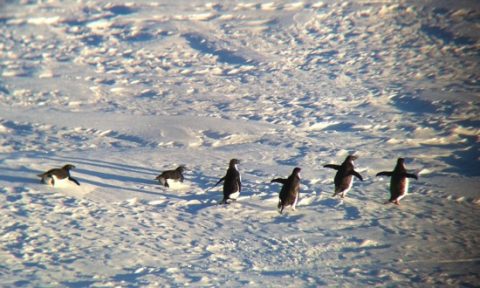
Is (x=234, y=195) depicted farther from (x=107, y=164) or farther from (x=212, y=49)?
(x=212, y=49)

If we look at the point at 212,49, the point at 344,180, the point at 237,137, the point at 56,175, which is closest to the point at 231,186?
the point at 344,180

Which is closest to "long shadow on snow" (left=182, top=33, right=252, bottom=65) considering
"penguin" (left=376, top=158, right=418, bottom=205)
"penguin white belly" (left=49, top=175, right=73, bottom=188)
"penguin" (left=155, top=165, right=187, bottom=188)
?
"penguin" (left=155, top=165, right=187, bottom=188)

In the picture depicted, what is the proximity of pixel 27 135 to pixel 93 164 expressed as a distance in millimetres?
1701

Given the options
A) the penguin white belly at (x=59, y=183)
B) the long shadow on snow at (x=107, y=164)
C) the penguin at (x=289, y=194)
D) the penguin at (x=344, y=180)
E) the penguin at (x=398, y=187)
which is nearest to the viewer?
the penguin at (x=289, y=194)

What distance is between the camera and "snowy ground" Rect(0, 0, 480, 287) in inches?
225

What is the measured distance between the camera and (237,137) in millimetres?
9047

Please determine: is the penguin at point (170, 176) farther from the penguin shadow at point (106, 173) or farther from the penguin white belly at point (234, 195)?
the penguin white belly at point (234, 195)

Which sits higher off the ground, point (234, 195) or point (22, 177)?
point (22, 177)

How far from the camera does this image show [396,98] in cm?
1026

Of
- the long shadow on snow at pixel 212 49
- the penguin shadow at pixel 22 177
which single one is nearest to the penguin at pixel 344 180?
the penguin shadow at pixel 22 177

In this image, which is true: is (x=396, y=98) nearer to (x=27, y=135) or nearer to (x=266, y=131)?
(x=266, y=131)

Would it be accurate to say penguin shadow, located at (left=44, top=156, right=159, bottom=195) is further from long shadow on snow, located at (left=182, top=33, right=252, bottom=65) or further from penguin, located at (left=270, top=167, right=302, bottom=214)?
long shadow on snow, located at (left=182, top=33, right=252, bottom=65)

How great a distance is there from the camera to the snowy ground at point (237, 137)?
5.70 meters

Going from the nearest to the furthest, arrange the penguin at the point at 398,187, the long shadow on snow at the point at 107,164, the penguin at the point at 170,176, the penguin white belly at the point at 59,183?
1. the penguin at the point at 398,187
2. the penguin white belly at the point at 59,183
3. the penguin at the point at 170,176
4. the long shadow on snow at the point at 107,164
